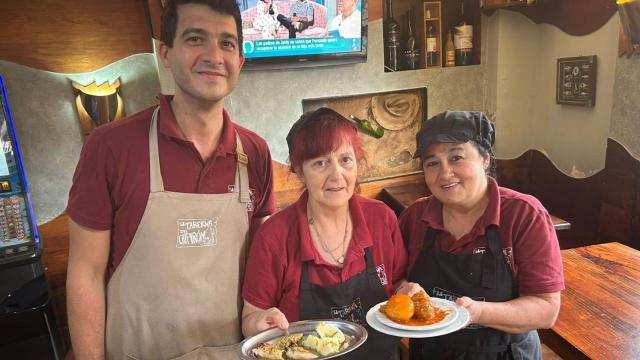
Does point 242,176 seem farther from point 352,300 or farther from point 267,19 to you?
point 267,19

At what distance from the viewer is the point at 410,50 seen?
442cm

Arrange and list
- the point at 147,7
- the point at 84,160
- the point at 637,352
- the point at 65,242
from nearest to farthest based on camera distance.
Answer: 1. the point at 84,160
2. the point at 637,352
3. the point at 147,7
4. the point at 65,242

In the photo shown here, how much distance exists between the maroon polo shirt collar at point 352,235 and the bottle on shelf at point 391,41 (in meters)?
3.01

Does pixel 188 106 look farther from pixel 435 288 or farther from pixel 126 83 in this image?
pixel 126 83

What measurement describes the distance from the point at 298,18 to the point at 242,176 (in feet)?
8.12

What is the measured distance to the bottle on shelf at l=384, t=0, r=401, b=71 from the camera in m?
4.32

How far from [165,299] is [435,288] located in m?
0.98

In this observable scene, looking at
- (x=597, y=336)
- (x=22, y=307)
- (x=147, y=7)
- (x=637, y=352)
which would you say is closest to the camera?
(x=637, y=352)

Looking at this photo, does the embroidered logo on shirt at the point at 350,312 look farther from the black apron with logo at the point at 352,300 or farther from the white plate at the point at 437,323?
the white plate at the point at 437,323

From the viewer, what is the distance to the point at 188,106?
5.30 feet

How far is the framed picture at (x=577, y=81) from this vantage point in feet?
12.9

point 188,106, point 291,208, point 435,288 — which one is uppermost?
point 188,106

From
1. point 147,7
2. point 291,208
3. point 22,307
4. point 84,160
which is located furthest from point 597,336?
point 147,7

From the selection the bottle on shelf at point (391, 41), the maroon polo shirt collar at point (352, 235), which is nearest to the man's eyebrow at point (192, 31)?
Answer: the maroon polo shirt collar at point (352, 235)
